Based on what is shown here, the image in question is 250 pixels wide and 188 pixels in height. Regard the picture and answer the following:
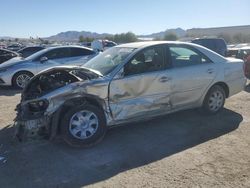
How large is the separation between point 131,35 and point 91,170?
73372 mm

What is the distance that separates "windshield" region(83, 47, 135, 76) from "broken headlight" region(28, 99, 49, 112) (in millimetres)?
1121

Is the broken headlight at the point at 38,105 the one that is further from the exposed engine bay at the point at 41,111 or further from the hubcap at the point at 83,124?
the hubcap at the point at 83,124

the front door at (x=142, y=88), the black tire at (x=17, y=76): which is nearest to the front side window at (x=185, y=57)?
the front door at (x=142, y=88)

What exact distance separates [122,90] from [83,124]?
0.87 m

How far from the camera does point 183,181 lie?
165 inches

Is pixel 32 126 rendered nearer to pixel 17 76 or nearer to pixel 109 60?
pixel 109 60

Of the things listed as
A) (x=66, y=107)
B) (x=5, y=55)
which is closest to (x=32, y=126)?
(x=66, y=107)

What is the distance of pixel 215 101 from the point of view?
7.04 meters

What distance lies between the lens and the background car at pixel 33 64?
11398mm

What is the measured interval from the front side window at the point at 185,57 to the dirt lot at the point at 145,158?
3.79 feet

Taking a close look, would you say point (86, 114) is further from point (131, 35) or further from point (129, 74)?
point (131, 35)

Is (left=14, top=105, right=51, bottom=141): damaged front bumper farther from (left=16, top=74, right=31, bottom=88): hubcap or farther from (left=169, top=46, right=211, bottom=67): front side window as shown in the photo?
(left=16, top=74, right=31, bottom=88): hubcap

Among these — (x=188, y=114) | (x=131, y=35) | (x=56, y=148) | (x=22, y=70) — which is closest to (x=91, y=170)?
(x=56, y=148)

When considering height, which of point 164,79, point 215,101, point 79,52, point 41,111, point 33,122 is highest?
point 79,52
